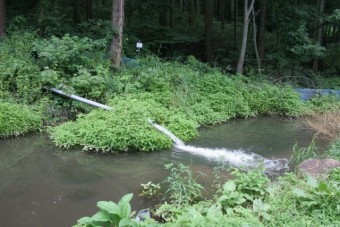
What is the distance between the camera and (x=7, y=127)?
8852 mm

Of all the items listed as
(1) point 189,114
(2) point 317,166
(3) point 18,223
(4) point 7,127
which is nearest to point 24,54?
(4) point 7,127

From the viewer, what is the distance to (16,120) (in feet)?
29.5

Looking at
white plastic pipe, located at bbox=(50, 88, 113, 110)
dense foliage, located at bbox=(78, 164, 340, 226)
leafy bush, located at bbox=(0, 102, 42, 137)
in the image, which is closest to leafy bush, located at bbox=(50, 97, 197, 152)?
white plastic pipe, located at bbox=(50, 88, 113, 110)

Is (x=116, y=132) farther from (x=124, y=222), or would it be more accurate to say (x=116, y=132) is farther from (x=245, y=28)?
(x=245, y=28)

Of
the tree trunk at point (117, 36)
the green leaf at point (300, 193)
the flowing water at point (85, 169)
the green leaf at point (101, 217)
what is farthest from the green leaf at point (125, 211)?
the tree trunk at point (117, 36)

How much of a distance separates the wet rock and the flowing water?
113 cm

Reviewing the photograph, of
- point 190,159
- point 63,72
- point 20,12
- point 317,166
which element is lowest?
point 190,159

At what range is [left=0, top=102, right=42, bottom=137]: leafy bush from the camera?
29.0ft

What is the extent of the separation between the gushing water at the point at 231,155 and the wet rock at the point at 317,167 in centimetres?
101

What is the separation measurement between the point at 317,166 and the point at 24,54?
8747mm

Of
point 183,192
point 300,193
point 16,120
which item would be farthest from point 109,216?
point 16,120

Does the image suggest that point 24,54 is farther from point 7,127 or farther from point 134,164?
point 134,164

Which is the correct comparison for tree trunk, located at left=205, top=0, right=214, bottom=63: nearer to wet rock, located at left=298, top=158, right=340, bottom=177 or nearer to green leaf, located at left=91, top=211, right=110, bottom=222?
wet rock, located at left=298, top=158, right=340, bottom=177

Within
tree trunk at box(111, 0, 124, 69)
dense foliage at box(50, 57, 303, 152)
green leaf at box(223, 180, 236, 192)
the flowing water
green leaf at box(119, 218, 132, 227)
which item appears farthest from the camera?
tree trunk at box(111, 0, 124, 69)
